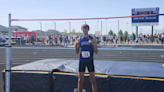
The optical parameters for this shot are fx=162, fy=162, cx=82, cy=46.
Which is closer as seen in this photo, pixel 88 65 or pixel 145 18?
pixel 88 65

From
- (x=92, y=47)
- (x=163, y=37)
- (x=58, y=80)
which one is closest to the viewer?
(x=92, y=47)

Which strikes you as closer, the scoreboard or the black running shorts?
the black running shorts

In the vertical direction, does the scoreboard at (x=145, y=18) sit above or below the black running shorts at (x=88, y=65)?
above

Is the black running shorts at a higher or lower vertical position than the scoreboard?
lower

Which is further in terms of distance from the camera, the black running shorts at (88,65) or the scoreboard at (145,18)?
the scoreboard at (145,18)

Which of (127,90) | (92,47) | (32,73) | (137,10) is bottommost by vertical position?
(127,90)

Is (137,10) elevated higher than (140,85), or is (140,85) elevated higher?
(137,10)

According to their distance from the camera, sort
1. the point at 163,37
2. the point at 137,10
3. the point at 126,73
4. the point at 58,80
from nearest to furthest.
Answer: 1. the point at 126,73
2. the point at 58,80
3. the point at 163,37
4. the point at 137,10

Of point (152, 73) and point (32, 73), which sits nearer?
point (152, 73)

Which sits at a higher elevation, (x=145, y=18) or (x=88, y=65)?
(x=145, y=18)

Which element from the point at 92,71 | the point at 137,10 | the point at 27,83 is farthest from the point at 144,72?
the point at 137,10

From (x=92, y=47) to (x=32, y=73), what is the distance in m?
1.84

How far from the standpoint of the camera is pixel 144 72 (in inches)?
149

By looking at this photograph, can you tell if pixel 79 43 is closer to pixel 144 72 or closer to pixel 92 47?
pixel 92 47
